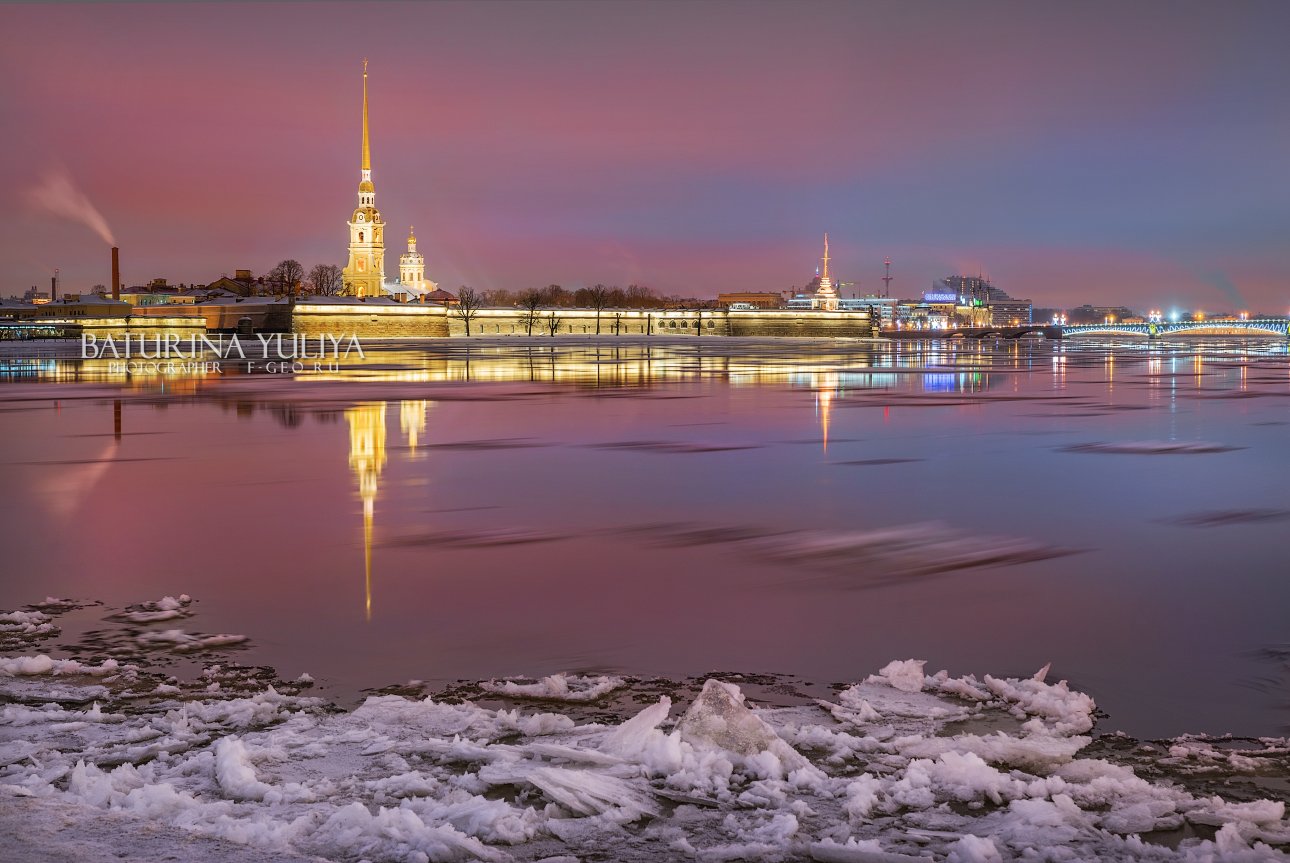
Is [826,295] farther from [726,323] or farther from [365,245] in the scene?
[365,245]

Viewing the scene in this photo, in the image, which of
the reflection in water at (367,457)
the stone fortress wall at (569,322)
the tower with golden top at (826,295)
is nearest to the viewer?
the reflection in water at (367,457)

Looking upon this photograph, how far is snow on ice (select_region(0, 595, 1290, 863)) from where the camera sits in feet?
11.9

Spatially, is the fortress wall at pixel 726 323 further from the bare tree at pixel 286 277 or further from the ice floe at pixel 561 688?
the ice floe at pixel 561 688

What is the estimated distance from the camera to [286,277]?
160 meters

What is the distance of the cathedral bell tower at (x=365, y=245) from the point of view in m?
152

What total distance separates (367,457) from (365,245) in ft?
479

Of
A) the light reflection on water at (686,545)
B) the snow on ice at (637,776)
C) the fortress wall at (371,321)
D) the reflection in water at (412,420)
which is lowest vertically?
the snow on ice at (637,776)

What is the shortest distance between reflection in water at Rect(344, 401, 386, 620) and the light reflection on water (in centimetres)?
6

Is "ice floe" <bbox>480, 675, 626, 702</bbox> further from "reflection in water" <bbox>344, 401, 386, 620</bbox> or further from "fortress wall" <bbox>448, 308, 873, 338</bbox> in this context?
"fortress wall" <bbox>448, 308, 873, 338</bbox>

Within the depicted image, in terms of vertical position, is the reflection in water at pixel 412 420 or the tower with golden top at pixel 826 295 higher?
the tower with golden top at pixel 826 295

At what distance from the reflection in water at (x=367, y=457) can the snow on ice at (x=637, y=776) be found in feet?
5.90

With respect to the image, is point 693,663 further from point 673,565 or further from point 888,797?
point 673,565

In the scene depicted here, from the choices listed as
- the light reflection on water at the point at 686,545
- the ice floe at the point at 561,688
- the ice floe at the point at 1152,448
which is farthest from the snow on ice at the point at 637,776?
the ice floe at the point at 1152,448

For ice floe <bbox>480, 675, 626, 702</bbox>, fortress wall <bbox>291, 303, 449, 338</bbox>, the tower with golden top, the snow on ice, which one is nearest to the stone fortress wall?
fortress wall <bbox>291, 303, 449, 338</bbox>
